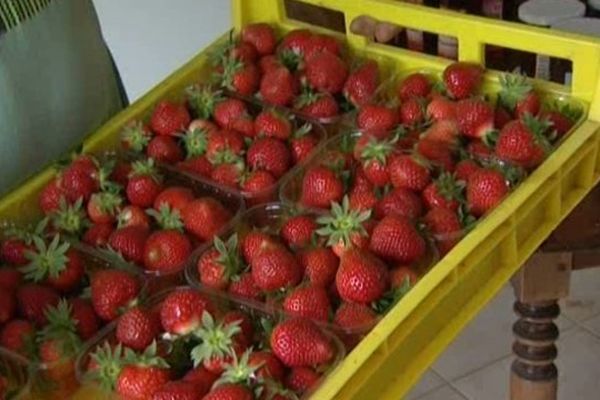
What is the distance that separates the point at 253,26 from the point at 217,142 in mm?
217

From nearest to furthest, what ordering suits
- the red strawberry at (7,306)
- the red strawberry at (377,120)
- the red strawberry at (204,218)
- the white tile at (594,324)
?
1. the red strawberry at (7,306)
2. the red strawberry at (204,218)
3. the red strawberry at (377,120)
4. the white tile at (594,324)

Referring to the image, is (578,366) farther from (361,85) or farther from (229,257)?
(229,257)

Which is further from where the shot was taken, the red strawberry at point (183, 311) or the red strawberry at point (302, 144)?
the red strawberry at point (302, 144)

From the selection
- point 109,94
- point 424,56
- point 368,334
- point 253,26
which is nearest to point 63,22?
point 109,94

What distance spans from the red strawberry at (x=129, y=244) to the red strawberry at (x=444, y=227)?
234 millimetres

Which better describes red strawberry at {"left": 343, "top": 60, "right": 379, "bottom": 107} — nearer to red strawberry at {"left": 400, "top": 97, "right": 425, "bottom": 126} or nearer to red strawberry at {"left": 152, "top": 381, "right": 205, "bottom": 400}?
red strawberry at {"left": 400, "top": 97, "right": 425, "bottom": 126}

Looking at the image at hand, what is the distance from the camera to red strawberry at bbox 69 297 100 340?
0.85 metres

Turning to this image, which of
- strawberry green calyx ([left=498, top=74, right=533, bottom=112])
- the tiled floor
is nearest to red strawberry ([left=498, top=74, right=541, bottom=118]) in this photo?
strawberry green calyx ([left=498, top=74, right=533, bottom=112])

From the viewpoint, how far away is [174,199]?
0.98 meters

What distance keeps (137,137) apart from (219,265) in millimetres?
231

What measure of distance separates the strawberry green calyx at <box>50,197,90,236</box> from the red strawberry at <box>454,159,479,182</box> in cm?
32

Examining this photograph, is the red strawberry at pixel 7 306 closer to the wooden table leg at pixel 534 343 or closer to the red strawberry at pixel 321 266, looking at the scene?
the red strawberry at pixel 321 266

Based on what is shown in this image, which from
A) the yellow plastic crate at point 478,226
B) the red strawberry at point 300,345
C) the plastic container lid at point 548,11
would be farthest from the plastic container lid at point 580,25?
the red strawberry at point 300,345

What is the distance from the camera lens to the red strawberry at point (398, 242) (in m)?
0.88
